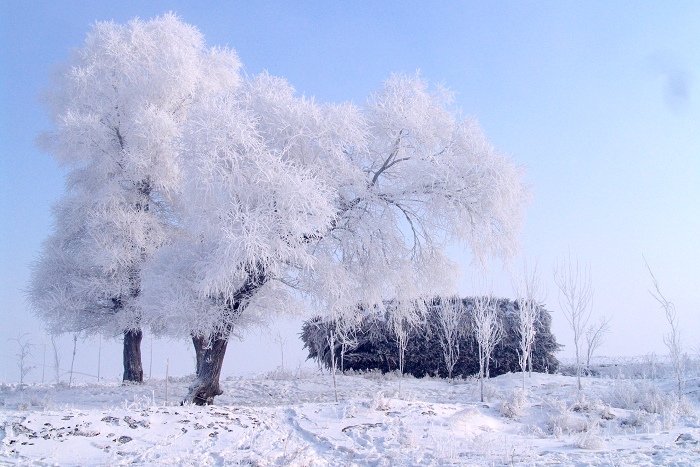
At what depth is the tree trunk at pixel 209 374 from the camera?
11.9 metres

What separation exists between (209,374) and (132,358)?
22.7 feet

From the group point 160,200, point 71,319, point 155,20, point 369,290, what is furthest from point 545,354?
point 155,20

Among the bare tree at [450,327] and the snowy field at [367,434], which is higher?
the bare tree at [450,327]

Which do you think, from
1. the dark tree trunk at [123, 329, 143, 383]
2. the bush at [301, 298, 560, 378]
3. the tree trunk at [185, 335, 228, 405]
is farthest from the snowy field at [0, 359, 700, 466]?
the bush at [301, 298, 560, 378]

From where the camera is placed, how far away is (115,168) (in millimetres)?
16609

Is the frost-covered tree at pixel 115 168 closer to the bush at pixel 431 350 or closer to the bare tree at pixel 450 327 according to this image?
the bush at pixel 431 350

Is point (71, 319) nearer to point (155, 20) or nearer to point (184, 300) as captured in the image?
point (184, 300)

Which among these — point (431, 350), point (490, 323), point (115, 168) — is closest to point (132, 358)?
point (115, 168)

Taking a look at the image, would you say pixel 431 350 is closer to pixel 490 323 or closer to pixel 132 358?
pixel 490 323

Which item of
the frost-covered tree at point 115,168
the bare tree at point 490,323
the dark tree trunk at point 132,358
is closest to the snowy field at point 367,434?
the bare tree at point 490,323

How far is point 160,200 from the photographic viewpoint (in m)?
17.8

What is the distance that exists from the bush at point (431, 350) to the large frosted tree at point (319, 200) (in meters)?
6.67

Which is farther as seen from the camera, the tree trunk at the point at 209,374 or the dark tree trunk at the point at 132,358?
the dark tree trunk at the point at 132,358

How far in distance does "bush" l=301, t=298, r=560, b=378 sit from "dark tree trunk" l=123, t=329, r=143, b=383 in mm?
5724
